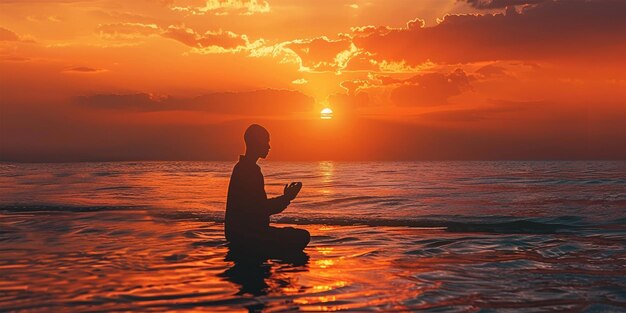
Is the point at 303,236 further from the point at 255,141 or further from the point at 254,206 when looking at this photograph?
the point at 255,141

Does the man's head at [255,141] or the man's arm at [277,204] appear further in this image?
the man's head at [255,141]

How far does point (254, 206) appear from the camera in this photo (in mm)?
10672

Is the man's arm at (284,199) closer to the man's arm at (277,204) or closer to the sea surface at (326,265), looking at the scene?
the man's arm at (277,204)

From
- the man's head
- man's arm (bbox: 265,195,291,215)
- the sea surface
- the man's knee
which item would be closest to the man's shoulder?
→ the man's head

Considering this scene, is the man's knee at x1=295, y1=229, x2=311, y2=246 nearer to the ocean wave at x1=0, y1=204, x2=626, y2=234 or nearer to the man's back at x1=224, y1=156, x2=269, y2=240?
the man's back at x1=224, y1=156, x2=269, y2=240

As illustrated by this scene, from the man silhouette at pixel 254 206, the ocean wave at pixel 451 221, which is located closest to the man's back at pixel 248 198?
the man silhouette at pixel 254 206

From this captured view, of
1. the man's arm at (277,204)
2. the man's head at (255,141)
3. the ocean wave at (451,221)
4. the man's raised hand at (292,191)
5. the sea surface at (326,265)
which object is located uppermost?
the man's head at (255,141)

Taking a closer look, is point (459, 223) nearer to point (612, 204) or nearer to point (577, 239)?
point (577, 239)

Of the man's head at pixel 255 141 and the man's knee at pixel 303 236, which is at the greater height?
the man's head at pixel 255 141

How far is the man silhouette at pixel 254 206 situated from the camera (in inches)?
420

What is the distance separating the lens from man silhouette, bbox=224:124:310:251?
10.7 meters

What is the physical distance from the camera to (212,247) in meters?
13.3

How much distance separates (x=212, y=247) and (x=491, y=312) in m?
6.97

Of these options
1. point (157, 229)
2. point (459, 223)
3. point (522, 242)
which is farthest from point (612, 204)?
point (157, 229)
